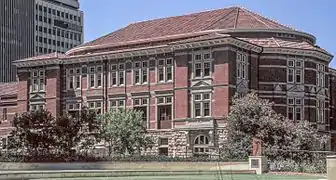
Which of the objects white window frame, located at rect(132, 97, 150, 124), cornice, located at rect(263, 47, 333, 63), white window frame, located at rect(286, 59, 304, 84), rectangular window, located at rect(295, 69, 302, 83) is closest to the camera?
cornice, located at rect(263, 47, 333, 63)

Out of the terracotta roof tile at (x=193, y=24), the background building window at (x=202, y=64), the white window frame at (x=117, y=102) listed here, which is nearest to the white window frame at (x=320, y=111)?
the terracotta roof tile at (x=193, y=24)

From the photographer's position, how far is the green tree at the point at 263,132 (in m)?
51.9

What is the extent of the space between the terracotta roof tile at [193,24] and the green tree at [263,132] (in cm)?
1119

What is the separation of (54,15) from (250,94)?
114 m

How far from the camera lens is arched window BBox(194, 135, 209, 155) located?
2375 inches

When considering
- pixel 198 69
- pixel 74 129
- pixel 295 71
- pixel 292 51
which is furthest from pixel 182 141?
pixel 292 51

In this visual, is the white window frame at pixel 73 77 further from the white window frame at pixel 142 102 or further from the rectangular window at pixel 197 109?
the rectangular window at pixel 197 109

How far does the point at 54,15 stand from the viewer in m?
165

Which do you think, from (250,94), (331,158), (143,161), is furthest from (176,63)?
(331,158)

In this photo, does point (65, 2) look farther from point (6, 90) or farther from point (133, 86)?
point (133, 86)

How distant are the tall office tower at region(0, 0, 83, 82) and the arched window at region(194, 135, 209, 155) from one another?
92.8 m

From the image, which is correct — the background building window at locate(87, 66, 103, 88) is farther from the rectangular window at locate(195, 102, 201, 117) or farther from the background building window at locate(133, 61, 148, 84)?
the rectangular window at locate(195, 102, 201, 117)

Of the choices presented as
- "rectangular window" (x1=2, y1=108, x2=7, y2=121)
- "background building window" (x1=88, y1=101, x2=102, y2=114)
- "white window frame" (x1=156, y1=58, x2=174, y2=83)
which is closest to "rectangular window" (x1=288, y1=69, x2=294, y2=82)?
"white window frame" (x1=156, y1=58, x2=174, y2=83)

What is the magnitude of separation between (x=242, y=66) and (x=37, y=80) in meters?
23.8
